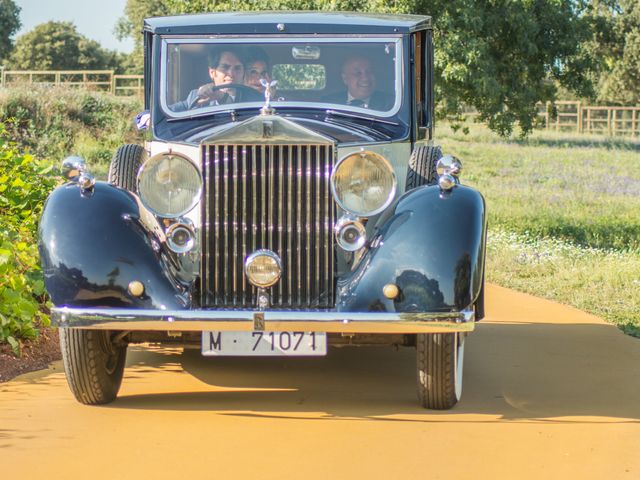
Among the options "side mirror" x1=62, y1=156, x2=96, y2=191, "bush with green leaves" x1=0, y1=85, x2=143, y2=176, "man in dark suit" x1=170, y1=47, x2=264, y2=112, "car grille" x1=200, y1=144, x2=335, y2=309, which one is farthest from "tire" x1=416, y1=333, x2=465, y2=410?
"bush with green leaves" x1=0, y1=85, x2=143, y2=176

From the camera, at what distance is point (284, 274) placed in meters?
5.75

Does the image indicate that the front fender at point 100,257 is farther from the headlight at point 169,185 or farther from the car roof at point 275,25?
the car roof at point 275,25

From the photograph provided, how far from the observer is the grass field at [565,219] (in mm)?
11117

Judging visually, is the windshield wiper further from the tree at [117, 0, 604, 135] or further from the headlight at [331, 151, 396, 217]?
the tree at [117, 0, 604, 135]

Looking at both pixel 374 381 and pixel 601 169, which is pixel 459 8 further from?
pixel 601 169

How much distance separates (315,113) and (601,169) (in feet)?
76.6

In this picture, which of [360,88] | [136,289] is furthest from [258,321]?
[360,88]

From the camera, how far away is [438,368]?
5.64 metres

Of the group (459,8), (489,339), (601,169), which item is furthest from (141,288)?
(601,169)

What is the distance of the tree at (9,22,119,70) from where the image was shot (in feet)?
210

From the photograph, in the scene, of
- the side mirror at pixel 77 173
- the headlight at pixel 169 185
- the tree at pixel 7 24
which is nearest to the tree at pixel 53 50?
the tree at pixel 7 24

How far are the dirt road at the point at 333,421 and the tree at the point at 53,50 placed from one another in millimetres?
59612

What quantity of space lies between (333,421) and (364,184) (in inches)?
48.8

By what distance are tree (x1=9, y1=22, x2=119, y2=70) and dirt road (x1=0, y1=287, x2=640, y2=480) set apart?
196ft
